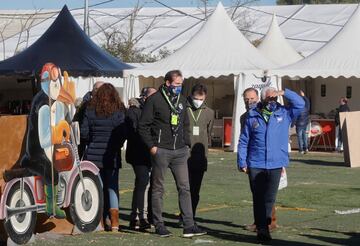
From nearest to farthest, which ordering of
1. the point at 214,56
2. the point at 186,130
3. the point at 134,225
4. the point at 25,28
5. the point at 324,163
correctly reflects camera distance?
the point at 186,130, the point at 134,225, the point at 324,163, the point at 214,56, the point at 25,28

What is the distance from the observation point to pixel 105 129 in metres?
11.5

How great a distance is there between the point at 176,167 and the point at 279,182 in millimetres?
1238

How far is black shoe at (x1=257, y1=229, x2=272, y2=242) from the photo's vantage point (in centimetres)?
1080

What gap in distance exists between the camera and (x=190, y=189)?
1216cm

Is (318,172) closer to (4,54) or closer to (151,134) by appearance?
(151,134)

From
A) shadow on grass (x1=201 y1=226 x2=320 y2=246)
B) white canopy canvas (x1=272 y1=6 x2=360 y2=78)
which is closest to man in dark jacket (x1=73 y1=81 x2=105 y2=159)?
shadow on grass (x1=201 y1=226 x2=320 y2=246)

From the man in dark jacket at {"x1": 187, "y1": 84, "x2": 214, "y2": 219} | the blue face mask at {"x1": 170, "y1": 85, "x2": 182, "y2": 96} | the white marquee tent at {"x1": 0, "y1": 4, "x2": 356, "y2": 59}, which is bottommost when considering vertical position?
the man in dark jacket at {"x1": 187, "y1": 84, "x2": 214, "y2": 219}

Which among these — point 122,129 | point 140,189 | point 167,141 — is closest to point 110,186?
point 140,189

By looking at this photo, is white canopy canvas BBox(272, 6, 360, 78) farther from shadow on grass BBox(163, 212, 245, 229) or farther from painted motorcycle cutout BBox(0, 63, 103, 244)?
painted motorcycle cutout BBox(0, 63, 103, 244)

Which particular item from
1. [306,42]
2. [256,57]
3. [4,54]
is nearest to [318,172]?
[256,57]

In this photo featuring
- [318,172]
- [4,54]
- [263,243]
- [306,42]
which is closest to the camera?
[263,243]

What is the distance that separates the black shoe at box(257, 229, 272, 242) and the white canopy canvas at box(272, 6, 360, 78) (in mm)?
16123

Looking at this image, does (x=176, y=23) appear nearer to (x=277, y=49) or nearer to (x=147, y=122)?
(x=277, y=49)

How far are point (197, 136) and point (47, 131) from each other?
2.13m
